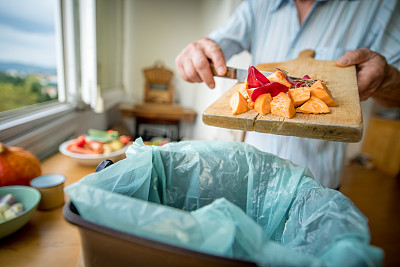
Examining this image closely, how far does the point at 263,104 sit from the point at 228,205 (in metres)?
0.24

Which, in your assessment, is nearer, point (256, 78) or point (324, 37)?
point (256, 78)

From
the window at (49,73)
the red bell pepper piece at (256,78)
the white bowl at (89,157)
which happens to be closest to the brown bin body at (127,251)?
the red bell pepper piece at (256,78)

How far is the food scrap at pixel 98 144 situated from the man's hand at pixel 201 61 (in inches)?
19.4

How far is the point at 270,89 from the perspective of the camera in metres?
0.47

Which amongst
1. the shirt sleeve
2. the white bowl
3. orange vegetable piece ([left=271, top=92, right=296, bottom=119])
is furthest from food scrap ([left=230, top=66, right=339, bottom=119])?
the white bowl

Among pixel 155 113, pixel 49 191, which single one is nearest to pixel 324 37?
pixel 49 191

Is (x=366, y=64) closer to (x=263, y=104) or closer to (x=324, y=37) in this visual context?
(x=324, y=37)

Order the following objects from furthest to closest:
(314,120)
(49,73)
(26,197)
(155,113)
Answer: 1. (155,113)
2. (49,73)
3. (26,197)
4. (314,120)

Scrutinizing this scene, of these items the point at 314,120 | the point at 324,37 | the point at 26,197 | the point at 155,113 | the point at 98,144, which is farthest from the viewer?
the point at 155,113

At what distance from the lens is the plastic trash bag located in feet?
0.85

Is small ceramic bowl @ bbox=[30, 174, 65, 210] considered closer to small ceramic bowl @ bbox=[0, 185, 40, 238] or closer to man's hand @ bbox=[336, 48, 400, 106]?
small ceramic bowl @ bbox=[0, 185, 40, 238]

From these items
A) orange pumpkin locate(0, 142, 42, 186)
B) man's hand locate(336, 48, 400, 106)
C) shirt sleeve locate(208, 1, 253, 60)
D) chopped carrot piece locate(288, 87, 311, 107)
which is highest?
shirt sleeve locate(208, 1, 253, 60)

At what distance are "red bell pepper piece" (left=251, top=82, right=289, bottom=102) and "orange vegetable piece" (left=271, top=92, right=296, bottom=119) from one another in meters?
0.02

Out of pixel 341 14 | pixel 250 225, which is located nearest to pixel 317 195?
pixel 250 225
